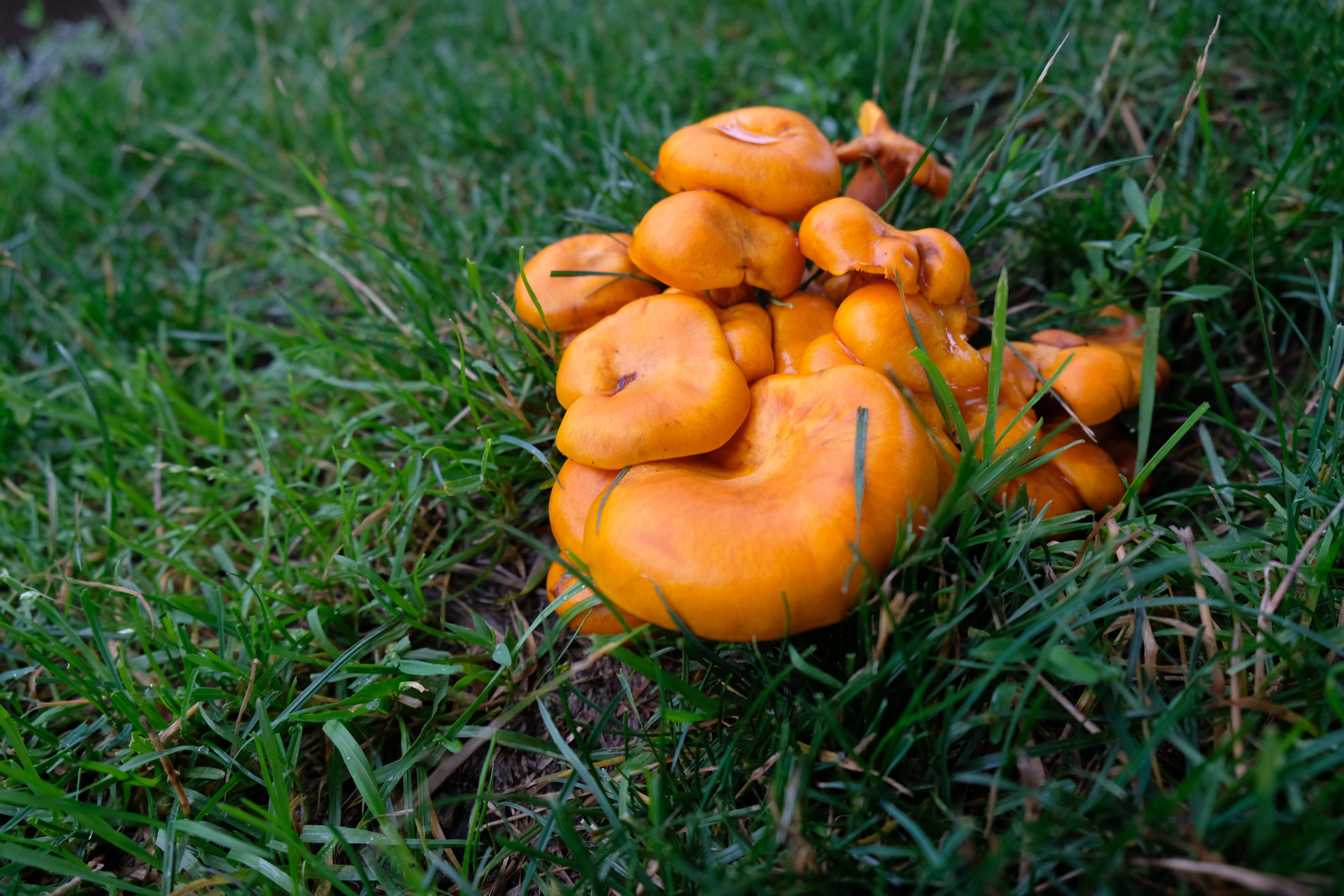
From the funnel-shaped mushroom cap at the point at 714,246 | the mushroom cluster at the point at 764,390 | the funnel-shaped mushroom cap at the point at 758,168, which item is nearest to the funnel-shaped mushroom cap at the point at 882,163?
the mushroom cluster at the point at 764,390

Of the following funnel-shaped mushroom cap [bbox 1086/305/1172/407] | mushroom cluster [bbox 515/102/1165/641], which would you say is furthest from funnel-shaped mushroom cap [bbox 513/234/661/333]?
funnel-shaped mushroom cap [bbox 1086/305/1172/407]

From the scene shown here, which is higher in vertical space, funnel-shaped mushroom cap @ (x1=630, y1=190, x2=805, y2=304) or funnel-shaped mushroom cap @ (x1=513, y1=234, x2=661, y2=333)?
funnel-shaped mushroom cap @ (x1=630, y1=190, x2=805, y2=304)

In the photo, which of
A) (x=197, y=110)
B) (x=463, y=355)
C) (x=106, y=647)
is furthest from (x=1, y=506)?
(x=197, y=110)

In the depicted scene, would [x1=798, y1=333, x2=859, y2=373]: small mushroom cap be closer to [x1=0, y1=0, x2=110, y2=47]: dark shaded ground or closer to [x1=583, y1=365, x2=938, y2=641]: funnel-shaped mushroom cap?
[x1=583, y1=365, x2=938, y2=641]: funnel-shaped mushroom cap

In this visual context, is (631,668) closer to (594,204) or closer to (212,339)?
(594,204)

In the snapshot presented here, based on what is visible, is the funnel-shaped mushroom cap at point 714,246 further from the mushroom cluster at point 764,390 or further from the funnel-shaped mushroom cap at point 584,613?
the funnel-shaped mushroom cap at point 584,613

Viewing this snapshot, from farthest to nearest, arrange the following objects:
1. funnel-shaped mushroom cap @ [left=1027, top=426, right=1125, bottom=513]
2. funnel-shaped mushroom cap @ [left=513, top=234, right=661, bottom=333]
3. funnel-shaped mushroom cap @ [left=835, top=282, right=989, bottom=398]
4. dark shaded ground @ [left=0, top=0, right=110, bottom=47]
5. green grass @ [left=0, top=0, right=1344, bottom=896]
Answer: dark shaded ground @ [left=0, top=0, right=110, bottom=47] → funnel-shaped mushroom cap @ [left=513, top=234, right=661, bottom=333] → funnel-shaped mushroom cap @ [left=1027, top=426, right=1125, bottom=513] → funnel-shaped mushroom cap @ [left=835, top=282, right=989, bottom=398] → green grass @ [left=0, top=0, right=1344, bottom=896]
